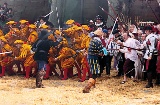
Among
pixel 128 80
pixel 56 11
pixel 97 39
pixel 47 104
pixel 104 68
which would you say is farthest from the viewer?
pixel 56 11

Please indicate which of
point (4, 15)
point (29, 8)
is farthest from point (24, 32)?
point (29, 8)

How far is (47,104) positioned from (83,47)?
11.1ft

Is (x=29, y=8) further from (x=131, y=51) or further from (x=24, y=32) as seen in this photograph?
(x=131, y=51)

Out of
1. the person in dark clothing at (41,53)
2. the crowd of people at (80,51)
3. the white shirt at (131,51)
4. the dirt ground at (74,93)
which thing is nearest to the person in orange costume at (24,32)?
the crowd of people at (80,51)

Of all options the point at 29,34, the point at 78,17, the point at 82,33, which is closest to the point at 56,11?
the point at 78,17

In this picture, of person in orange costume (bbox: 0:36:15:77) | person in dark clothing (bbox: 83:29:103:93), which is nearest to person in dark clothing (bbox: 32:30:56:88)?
person in dark clothing (bbox: 83:29:103:93)

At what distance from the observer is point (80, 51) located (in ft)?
37.0

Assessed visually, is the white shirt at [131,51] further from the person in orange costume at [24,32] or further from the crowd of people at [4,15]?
the crowd of people at [4,15]

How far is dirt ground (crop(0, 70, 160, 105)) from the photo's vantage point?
8398 mm

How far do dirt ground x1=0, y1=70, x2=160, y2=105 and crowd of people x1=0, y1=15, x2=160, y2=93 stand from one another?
1.11ft

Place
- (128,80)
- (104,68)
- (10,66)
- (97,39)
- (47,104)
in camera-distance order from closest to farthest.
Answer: (47,104), (97,39), (128,80), (10,66), (104,68)

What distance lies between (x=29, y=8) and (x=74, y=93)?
1242 cm

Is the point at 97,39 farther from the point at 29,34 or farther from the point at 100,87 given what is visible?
the point at 29,34

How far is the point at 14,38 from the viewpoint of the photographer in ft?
41.2
